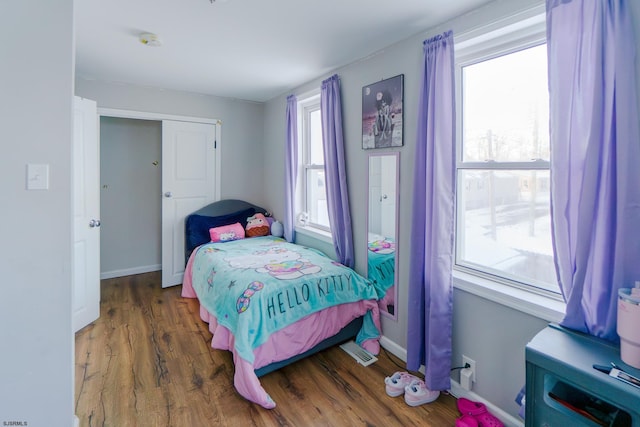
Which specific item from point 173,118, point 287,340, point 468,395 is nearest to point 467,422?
point 468,395

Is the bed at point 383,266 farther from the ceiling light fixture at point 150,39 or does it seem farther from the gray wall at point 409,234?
the ceiling light fixture at point 150,39

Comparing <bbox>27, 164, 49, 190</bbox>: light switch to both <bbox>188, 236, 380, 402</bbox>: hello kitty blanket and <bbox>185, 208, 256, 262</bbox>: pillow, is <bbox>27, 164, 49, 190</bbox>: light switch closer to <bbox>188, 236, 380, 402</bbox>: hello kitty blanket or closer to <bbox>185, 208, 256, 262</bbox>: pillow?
<bbox>188, 236, 380, 402</bbox>: hello kitty blanket

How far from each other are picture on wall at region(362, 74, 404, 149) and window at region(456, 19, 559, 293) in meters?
0.42

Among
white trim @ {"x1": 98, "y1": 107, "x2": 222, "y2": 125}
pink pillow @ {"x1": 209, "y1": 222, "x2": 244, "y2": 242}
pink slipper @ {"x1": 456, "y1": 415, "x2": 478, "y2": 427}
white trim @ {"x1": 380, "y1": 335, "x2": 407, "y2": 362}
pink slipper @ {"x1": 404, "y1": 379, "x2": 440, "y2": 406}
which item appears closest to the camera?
pink slipper @ {"x1": 456, "y1": 415, "x2": 478, "y2": 427}

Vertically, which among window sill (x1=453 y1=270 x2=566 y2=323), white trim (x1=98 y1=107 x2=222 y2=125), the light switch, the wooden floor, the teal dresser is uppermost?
white trim (x1=98 y1=107 x2=222 y2=125)

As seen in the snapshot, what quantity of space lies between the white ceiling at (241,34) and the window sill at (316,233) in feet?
5.15

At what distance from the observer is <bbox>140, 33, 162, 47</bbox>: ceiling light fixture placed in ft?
7.63

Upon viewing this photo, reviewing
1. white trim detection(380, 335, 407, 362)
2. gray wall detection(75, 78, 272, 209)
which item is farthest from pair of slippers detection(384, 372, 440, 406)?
gray wall detection(75, 78, 272, 209)

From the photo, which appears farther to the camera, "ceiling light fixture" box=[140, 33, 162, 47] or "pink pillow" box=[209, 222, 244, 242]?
"pink pillow" box=[209, 222, 244, 242]

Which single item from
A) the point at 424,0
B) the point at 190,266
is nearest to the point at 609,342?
the point at 424,0

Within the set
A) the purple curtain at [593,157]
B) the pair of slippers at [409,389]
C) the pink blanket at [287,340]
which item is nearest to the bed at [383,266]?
the pink blanket at [287,340]

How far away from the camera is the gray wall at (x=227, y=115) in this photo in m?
3.59

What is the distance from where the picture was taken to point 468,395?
197 cm

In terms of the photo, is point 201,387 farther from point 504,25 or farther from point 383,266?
point 504,25
